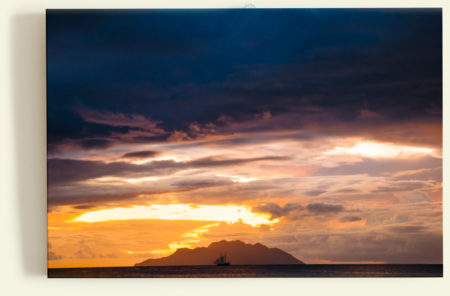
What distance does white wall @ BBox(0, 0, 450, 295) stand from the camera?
3.74 metres

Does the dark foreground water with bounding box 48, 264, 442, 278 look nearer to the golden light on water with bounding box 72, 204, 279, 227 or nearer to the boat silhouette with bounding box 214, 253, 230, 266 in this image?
the boat silhouette with bounding box 214, 253, 230, 266

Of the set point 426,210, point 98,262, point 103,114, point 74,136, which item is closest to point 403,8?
point 426,210

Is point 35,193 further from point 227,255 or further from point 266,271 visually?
point 266,271

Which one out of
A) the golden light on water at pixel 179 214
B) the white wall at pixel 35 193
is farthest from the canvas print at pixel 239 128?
the white wall at pixel 35 193

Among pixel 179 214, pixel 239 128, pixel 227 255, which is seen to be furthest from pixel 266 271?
pixel 239 128

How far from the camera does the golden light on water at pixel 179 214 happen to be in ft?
12.2

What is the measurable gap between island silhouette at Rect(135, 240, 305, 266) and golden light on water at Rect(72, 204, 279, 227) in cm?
16

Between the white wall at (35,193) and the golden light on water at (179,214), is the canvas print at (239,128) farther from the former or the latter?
the white wall at (35,193)

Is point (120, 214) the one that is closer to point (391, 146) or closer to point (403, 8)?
point (391, 146)

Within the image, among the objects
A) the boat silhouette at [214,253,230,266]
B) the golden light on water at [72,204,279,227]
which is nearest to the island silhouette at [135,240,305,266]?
the boat silhouette at [214,253,230,266]

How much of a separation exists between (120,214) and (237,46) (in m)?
1.38

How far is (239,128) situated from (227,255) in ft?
2.80

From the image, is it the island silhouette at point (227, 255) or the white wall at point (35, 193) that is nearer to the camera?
the island silhouette at point (227, 255)
